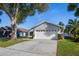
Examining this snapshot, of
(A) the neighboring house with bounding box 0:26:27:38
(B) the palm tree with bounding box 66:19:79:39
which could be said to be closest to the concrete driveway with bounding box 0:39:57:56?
(A) the neighboring house with bounding box 0:26:27:38

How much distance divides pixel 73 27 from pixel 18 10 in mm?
1742

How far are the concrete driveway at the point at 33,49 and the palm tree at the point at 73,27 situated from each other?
1.85 ft

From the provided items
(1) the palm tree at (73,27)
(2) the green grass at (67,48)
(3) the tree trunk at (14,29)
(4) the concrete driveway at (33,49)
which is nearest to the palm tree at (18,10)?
(3) the tree trunk at (14,29)

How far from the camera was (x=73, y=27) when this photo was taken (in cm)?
854

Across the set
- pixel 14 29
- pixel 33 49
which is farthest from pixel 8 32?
pixel 33 49

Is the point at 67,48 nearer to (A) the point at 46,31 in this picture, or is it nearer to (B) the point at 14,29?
(A) the point at 46,31

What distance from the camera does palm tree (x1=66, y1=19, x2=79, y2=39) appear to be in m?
8.44

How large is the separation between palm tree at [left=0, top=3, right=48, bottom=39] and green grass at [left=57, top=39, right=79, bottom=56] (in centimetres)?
116

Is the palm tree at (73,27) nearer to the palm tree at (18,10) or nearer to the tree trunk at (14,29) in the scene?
the palm tree at (18,10)

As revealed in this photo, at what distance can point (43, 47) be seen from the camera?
853cm

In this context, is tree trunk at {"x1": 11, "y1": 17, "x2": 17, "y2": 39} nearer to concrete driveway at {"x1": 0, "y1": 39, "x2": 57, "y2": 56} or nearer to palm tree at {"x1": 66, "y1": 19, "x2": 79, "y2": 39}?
concrete driveway at {"x1": 0, "y1": 39, "x2": 57, "y2": 56}

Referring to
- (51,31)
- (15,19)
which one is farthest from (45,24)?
(15,19)

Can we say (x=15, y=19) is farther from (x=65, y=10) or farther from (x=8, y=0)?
(x=65, y=10)

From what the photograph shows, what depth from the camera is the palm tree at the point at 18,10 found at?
859cm
